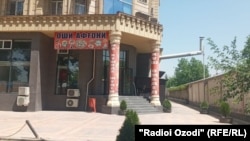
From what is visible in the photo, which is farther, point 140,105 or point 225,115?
point 140,105

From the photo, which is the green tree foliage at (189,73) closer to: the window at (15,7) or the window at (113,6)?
the window at (113,6)

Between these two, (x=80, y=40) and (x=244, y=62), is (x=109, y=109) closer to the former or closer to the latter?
(x=80, y=40)

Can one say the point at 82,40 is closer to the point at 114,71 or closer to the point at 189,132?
the point at 114,71

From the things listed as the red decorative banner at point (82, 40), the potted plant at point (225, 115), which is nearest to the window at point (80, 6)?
the red decorative banner at point (82, 40)

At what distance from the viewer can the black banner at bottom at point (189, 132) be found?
5918 millimetres

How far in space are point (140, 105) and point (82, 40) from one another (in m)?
6.24

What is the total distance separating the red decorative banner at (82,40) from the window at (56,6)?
3004 mm

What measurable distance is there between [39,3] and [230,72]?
58.2 feet

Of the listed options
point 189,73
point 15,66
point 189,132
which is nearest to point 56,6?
point 15,66

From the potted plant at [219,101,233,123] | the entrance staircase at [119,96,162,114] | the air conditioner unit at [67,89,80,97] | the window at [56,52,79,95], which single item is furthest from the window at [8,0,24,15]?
the potted plant at [219,101,233,123]

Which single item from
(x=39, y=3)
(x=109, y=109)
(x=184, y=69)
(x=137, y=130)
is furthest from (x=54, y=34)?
(x=184, y=69)

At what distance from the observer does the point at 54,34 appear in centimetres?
2173

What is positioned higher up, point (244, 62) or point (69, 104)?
point (244, 62)

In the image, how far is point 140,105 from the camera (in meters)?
22.3
